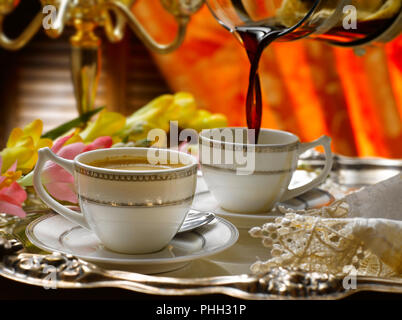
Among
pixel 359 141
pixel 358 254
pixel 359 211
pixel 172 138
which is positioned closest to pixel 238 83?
pixel 359 141

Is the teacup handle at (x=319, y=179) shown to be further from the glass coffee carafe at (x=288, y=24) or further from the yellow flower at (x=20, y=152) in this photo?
the yellow flower at (x=20, y=152)

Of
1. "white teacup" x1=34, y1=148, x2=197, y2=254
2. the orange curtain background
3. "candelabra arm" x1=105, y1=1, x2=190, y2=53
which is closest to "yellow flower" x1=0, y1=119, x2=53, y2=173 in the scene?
"white teacup" x1=34, y1=148, x2=197, y2=254

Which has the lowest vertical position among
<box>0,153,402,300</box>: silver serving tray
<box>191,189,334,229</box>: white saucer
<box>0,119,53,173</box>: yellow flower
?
<box>191,189,334,229</box>: white saucer

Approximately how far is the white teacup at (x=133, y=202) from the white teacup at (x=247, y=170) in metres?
0.11

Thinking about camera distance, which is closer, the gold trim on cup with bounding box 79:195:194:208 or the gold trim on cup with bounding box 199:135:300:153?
the gold trim on cup with bounding box 79:195:194:208

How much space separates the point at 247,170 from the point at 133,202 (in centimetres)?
18

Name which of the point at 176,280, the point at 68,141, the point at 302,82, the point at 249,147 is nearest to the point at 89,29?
the point at 68,141

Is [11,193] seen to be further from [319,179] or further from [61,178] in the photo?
[319,179]

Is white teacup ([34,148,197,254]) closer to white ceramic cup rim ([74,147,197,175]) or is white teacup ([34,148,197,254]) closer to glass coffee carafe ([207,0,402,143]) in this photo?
white ceramic cup rim ([74,147,197,175])

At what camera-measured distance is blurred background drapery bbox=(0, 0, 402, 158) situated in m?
1.38

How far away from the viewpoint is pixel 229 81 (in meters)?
1.55

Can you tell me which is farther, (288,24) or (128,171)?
(288,24)

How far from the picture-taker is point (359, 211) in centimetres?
56

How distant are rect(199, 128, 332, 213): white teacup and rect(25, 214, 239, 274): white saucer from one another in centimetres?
8
